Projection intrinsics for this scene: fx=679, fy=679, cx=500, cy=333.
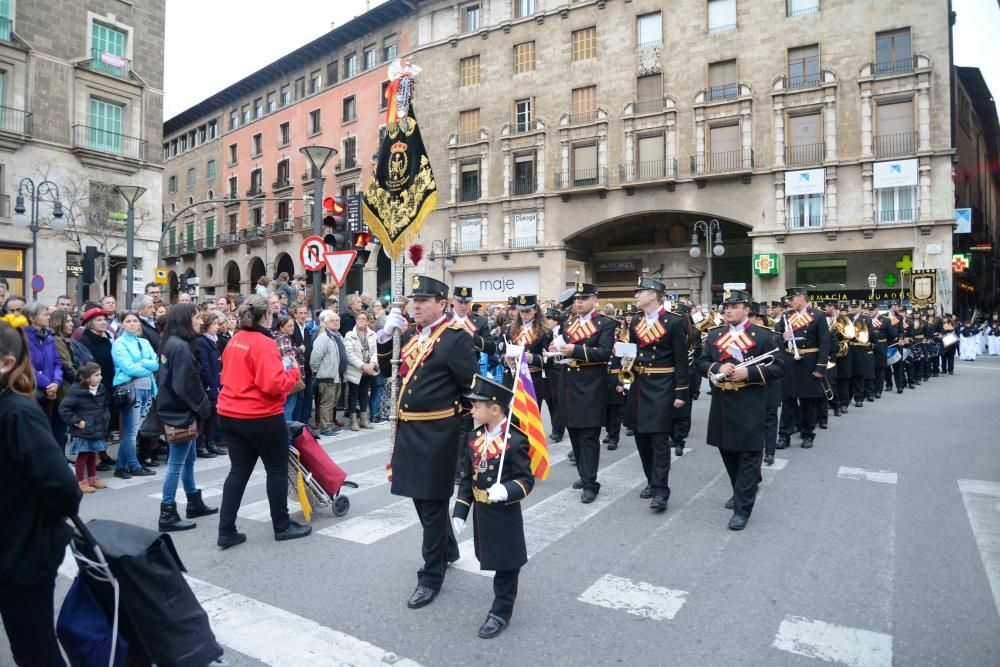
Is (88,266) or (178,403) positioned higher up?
(88,266)

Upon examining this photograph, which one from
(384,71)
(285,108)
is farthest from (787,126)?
(285,108)

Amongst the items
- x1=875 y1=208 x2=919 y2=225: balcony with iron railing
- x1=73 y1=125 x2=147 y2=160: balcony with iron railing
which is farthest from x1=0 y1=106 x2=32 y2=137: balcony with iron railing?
x1=875 y1=208 x2=919 y2=225: balcony with iron railing

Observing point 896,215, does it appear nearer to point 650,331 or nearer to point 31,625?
point 650,331

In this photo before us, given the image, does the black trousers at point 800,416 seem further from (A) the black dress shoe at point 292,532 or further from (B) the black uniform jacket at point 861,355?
(A) the black dress shoe at point 292,532

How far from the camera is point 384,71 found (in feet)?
138

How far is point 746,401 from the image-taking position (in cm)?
620

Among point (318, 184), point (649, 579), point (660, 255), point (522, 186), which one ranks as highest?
point (522, 186)

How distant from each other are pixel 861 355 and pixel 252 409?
508 inches

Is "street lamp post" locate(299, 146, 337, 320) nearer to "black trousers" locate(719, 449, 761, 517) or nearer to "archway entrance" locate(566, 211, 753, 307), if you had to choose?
"black trousers" locate(719, 449, 761, 517)

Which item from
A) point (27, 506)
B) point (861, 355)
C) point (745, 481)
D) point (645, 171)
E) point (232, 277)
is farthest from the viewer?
point (232, 277)

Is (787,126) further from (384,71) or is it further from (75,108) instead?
(75,108)

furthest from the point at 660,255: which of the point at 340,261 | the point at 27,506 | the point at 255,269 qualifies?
the point at 27,506

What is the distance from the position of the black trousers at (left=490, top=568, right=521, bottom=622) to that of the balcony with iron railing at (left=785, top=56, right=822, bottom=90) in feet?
106

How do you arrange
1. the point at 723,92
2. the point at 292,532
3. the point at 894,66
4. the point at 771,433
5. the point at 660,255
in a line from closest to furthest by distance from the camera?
the point at 292,532
the point at 771,433
the point at 894,66
the point at 723,92
the point at 660,255
